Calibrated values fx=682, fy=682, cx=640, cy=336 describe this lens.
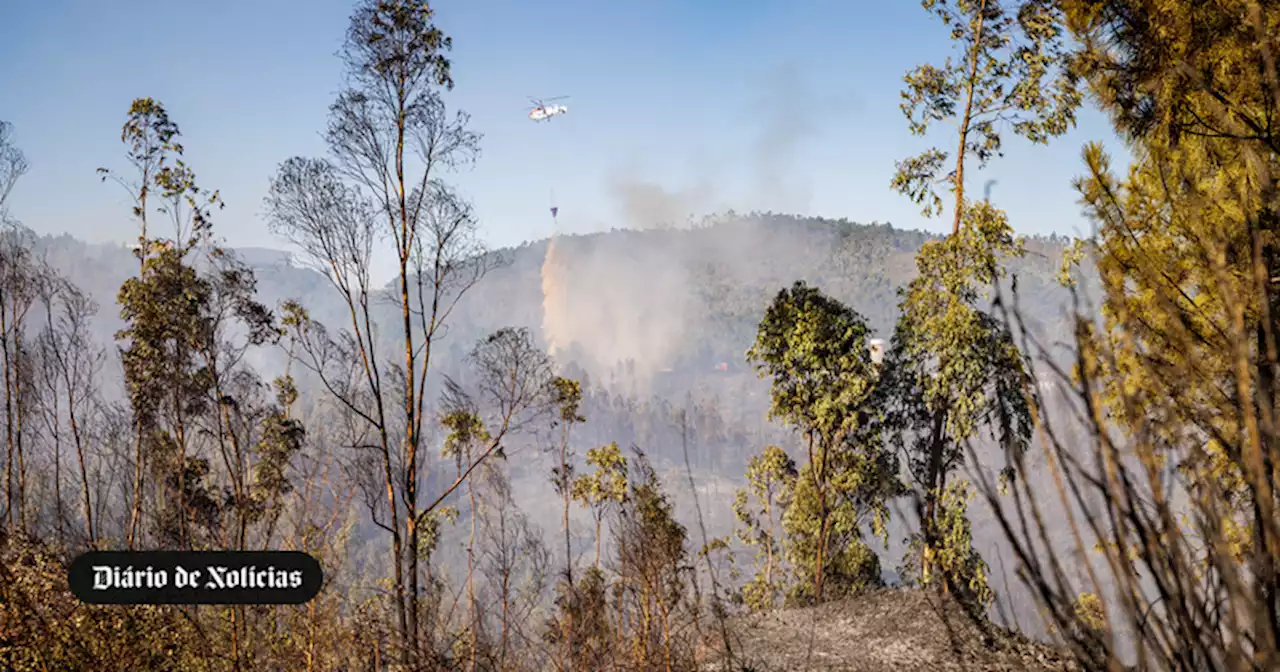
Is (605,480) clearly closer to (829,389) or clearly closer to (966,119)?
(829,389)

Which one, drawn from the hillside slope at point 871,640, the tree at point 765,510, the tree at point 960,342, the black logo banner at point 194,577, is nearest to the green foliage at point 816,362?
the tree at point 960,342

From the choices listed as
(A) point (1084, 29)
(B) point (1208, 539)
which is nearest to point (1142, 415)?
(B) point (1208, 539)

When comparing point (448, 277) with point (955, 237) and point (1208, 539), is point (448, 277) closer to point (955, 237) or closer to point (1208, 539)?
point (955, 237)

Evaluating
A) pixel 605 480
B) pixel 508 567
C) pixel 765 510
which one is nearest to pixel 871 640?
pixel 765 510

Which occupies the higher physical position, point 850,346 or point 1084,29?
point 1084,29

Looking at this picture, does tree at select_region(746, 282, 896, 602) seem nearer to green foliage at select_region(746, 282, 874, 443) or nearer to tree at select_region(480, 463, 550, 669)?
green foliage at select_region(746, 282, 874, 443)

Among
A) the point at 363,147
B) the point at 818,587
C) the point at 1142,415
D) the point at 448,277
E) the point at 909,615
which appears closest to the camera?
the point at 1142,415

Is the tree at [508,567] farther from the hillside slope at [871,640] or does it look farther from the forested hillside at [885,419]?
the hillside slope at [871,640]
